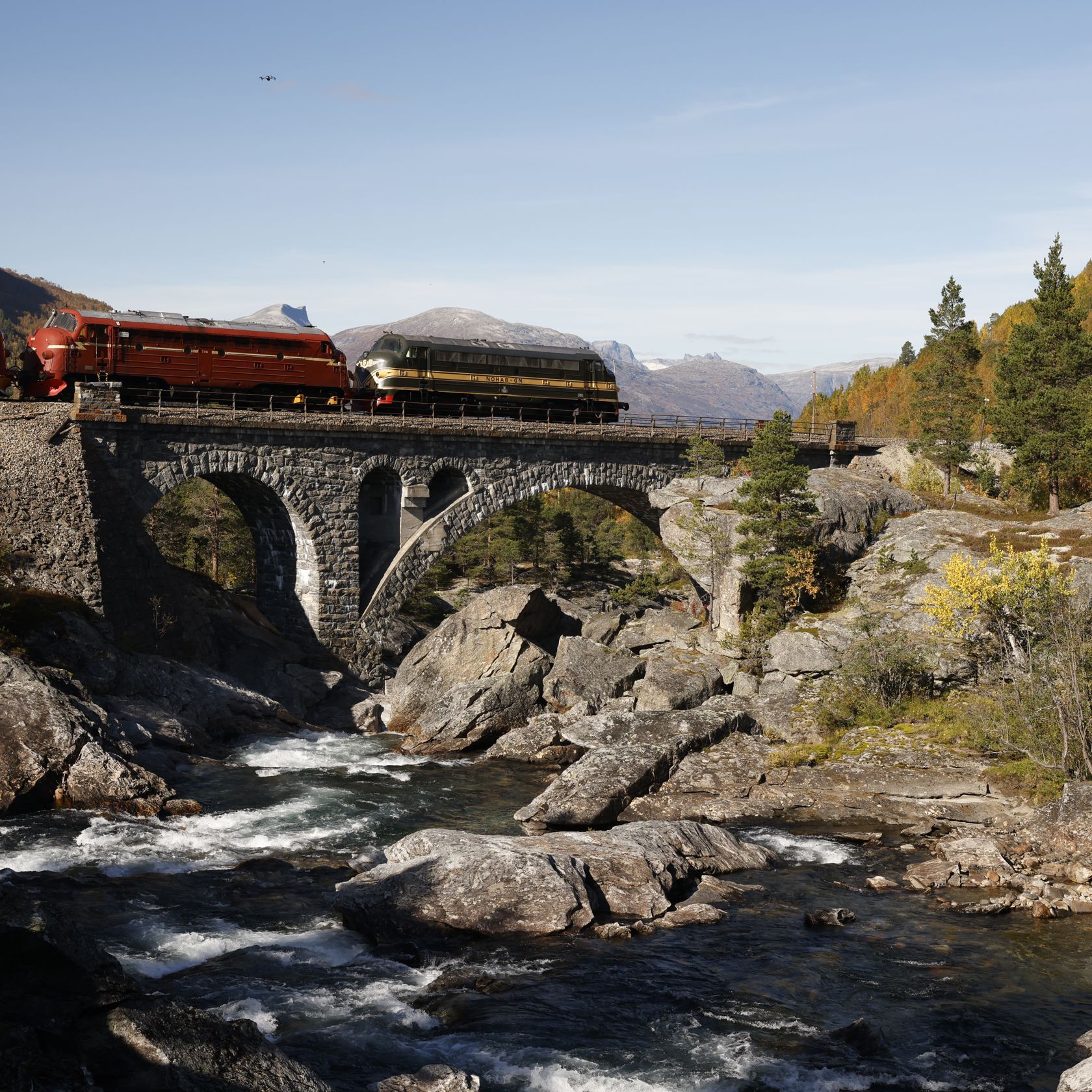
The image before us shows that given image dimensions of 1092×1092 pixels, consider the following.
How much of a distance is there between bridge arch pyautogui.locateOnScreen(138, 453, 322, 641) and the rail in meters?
2.11

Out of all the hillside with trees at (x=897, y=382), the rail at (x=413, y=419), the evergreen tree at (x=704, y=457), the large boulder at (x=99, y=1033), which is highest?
the hillside with trees at (x=897, y=382)

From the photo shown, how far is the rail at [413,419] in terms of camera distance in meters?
46.7

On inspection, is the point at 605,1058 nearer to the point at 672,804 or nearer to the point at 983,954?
the point at 983,954

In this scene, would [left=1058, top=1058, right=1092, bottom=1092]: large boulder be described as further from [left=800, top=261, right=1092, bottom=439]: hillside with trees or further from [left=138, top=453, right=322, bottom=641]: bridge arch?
[left=800, top=261, right=1092, bottom=439]: hillside with trees

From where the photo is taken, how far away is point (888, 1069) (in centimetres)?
1931

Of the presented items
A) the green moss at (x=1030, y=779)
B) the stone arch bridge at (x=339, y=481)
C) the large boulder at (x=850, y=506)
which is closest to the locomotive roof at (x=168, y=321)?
the stone arch bridge at (x=339, y=481)

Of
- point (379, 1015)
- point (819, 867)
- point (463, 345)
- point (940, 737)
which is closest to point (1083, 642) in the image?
point (940, 737)

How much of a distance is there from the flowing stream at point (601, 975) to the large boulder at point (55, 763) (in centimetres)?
87

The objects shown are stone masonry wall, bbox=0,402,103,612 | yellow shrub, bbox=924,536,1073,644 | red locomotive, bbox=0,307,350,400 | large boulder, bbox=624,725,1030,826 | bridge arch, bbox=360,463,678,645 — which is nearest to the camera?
large boulder, bbox=624,725,1030,826

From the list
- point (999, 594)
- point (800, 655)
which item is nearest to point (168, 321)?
point (800, 655)

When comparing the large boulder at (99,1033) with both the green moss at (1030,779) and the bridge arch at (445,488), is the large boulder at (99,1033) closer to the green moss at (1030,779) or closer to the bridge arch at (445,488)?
the green moss at (1030,779)

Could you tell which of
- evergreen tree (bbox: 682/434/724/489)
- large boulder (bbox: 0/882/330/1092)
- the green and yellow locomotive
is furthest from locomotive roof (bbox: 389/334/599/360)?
large boulder (bbox: 0/882/330/1092)

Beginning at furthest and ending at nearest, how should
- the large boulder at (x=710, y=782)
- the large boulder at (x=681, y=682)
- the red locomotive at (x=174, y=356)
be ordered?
the red locomotive at (x=174, y=356) < the large boulder at (x=681, y=682) < the large boulder at (x=710, y=782)

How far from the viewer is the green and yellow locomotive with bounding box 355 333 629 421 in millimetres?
56344
